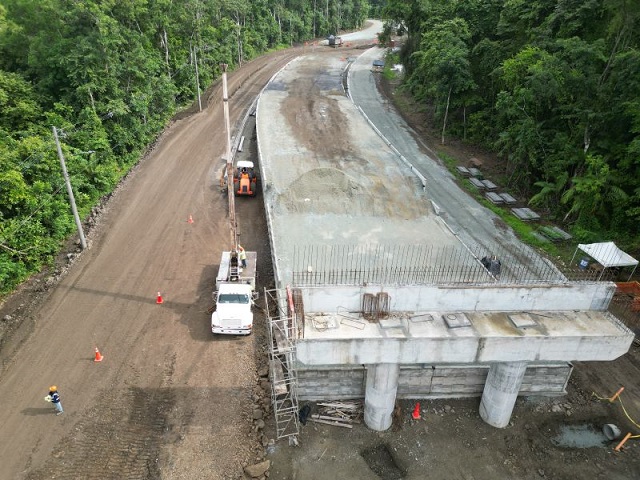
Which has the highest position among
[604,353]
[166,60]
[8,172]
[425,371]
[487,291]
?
[166,60]

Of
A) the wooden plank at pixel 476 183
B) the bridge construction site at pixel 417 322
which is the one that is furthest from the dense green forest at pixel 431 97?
the bridge construction site at pixel 417 322

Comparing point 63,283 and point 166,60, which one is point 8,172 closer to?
point 63,283

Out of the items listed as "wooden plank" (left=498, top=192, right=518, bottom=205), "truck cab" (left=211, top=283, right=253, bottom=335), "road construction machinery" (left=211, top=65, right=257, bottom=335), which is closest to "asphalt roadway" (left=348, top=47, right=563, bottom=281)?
"wooden plank" (left=498, top=192, right=518, bottom=205)

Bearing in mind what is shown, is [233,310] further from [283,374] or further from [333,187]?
[333,187]

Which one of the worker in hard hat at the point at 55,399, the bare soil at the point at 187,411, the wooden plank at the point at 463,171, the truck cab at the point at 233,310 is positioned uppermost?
the wooden plank at the point at 463,171

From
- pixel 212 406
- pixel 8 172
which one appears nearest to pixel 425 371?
pixel 212 406

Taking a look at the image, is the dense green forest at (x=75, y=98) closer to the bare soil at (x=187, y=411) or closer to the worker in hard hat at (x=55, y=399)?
the bare soil at (x=187, y=411)

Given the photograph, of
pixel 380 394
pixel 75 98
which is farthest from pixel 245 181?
pixel 380 394
